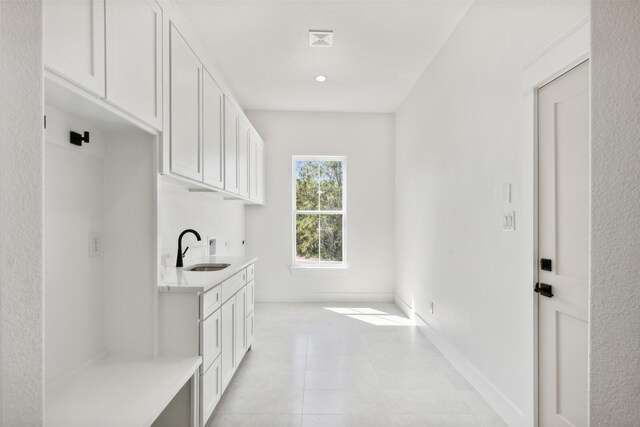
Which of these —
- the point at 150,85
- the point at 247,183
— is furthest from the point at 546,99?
the point at 247,183

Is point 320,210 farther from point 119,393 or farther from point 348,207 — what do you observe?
point 119,393

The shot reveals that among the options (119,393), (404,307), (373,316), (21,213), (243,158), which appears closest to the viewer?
(21,213)

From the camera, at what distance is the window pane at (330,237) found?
5441 millimetres

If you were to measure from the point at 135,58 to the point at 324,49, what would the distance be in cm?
213

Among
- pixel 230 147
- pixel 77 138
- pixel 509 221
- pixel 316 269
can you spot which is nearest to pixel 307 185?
pixel 316 269

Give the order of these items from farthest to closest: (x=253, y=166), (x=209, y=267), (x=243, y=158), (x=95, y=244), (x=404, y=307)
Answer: (x=404, y=307) < (x=253, y=166) < (x=243, y=158) < (x=209, y=267) < (x=95, y=244)

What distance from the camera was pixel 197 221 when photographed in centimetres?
333

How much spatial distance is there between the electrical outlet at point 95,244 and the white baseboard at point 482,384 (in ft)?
8.49

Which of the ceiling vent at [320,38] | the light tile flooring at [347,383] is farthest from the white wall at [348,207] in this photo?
the ceiling vent at [320,38]

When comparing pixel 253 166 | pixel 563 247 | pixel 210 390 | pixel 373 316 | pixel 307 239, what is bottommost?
pixel 373 316

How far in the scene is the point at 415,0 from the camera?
2.59 m

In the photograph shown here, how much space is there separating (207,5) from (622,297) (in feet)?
9.99

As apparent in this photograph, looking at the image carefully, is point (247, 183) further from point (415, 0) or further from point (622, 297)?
point (622, 297)

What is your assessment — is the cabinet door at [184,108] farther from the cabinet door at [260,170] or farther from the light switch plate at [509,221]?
the cabinet door at [260,170]
